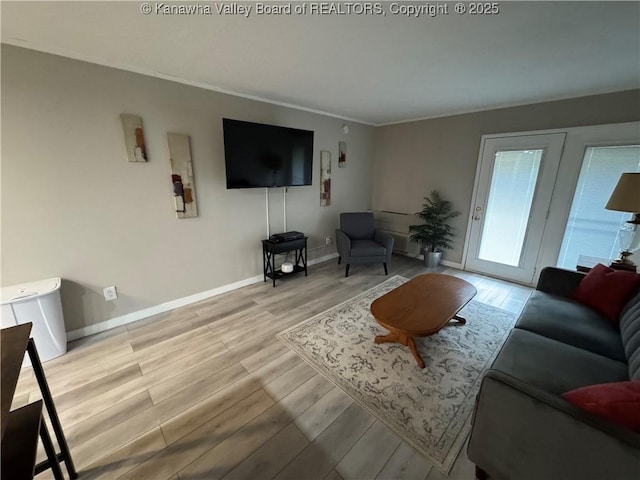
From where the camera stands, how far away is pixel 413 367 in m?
1.98

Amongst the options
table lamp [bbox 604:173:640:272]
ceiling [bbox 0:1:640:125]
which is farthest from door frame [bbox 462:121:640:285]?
table lamp [bbox 604:173:640:272]

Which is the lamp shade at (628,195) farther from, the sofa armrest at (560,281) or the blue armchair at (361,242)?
the blue armchair at (361,242)

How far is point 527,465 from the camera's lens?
3.31 ft

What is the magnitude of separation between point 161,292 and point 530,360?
10.3ft

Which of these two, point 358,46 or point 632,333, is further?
point 358,46

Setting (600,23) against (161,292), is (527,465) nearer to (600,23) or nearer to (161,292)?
(600,23)

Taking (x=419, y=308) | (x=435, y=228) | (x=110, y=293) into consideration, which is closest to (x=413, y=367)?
(x=419, y=308)

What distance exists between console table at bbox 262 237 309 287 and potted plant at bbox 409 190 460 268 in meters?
1.91

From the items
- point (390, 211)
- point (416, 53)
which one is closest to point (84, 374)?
point (416, 53)

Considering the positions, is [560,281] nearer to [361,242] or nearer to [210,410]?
[361,242]

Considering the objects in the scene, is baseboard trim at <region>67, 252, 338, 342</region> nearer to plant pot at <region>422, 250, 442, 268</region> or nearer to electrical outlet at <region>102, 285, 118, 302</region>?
electrical outlet at <region>102, 285, 118, 302</region>

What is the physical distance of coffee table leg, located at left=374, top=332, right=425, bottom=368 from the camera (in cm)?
200

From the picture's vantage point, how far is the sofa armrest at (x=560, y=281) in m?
2.13

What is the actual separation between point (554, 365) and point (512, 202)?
273 centimetres
